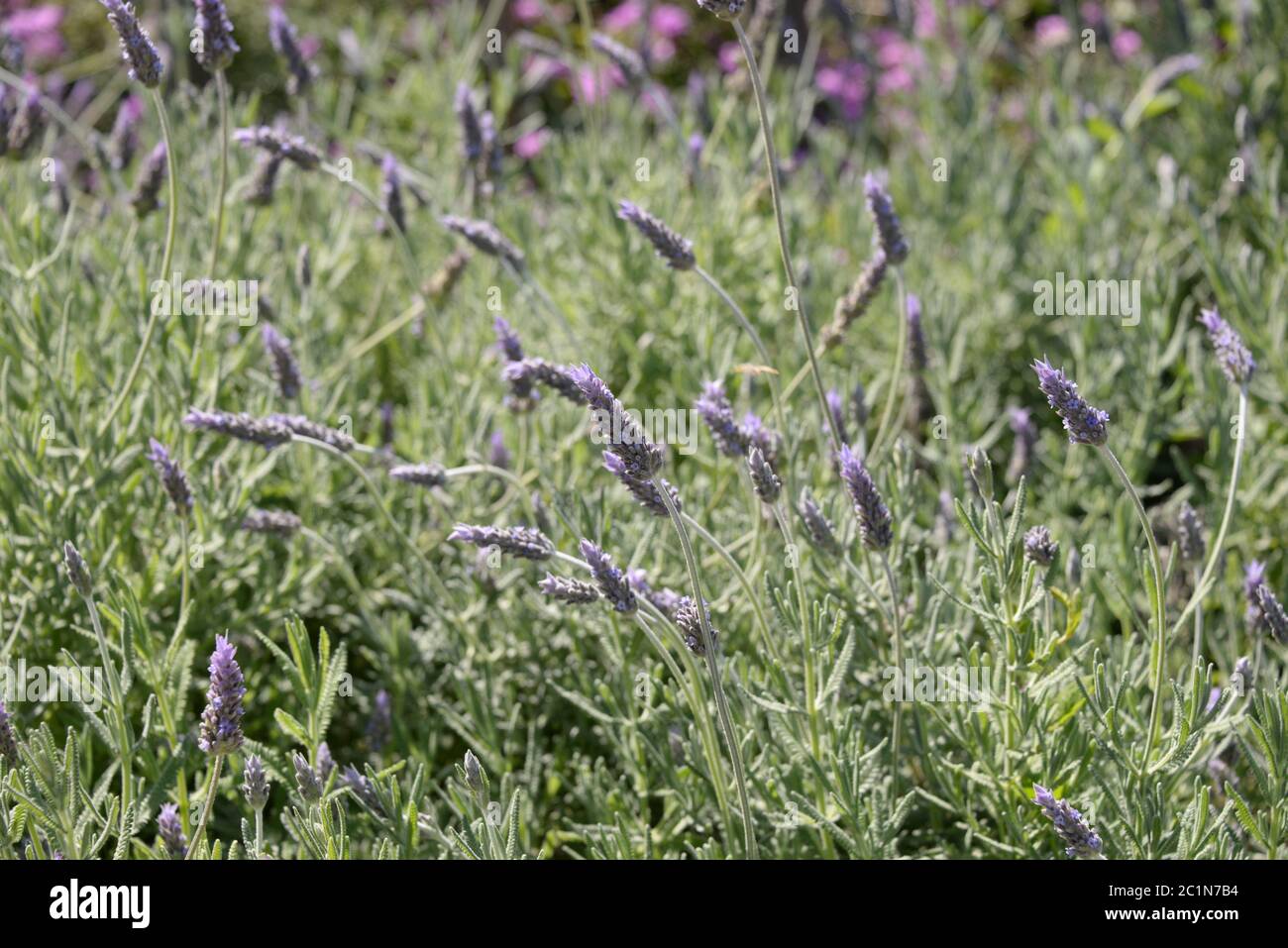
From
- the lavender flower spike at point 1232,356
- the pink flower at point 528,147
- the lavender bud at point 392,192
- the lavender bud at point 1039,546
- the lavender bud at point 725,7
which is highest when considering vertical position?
the pink flower at point 528,147

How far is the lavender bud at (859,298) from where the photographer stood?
229 cm

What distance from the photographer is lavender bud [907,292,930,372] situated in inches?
95.4

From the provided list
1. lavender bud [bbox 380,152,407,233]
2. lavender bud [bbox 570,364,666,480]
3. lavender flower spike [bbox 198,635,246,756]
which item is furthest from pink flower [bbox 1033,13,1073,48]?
lavender flower spike [bbox 198,635,246,756]

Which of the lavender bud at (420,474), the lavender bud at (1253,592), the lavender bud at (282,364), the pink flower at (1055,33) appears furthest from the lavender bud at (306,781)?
the pink flower at (1055,33)

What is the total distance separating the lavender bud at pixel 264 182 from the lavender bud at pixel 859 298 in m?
1.30

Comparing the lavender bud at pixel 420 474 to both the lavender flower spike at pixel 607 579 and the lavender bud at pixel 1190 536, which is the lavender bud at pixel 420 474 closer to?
the lavender flower spike at pixel 607 579

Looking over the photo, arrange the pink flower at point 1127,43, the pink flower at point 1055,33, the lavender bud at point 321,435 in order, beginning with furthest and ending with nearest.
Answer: the pink flower at point 1127,43
the pink flower at point 1055,33
the lavender bud at point 321,435

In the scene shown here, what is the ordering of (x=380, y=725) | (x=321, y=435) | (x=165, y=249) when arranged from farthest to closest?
(x=380, y=725), (x=165, y=249), (x=321, y=435)

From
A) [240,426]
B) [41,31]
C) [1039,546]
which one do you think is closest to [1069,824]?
[1039,546]

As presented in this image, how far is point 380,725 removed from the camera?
2320 mm

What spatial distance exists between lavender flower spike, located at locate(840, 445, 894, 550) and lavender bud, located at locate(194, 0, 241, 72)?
1.17 metres

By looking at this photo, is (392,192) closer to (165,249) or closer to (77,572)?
(165,249)

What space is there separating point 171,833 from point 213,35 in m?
1.23

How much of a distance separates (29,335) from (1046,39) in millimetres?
3906
